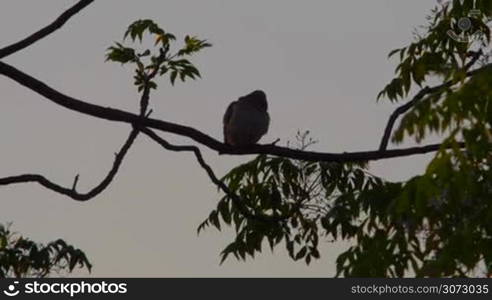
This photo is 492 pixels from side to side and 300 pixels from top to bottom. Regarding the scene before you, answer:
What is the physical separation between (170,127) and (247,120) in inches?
268

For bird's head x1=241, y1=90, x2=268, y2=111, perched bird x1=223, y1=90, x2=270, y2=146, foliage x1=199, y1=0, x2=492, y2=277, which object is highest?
bird's head x1=241, y1=90, x2=268, y2=111

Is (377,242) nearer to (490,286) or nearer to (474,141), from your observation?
(490,286)

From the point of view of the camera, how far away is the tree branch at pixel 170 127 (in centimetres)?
695

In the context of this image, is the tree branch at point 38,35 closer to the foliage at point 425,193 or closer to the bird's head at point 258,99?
the foliage at point 425,193

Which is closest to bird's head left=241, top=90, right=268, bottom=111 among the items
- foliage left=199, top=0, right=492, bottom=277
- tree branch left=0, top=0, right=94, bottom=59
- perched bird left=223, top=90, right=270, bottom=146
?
perched bird left=223, top=90, right=270, bottom=146

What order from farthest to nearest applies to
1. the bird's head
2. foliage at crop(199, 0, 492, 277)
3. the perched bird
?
the bird's head, the perched bird, foliage at crop(199, 0, 492, 277)

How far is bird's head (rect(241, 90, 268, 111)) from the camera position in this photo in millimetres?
14516

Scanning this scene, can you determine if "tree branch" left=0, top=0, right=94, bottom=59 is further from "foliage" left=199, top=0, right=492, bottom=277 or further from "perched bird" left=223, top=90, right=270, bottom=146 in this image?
"perched bird" left=223, top=90, right=270, bottom=146

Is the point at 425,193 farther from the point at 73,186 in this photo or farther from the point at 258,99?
the point at 258,99

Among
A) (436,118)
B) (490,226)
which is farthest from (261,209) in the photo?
(436,118)

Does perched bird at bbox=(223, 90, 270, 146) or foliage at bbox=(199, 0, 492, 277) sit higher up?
perched bird at bbox=(223, 90, 270, 146)

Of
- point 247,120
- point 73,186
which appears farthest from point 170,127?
point 247,120

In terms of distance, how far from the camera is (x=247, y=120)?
14.0 meters

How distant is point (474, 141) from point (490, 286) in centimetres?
205
